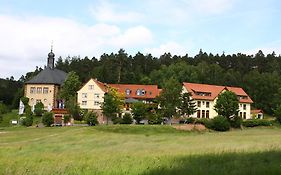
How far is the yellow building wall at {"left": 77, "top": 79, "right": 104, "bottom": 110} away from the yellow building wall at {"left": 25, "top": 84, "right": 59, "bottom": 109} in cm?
1261

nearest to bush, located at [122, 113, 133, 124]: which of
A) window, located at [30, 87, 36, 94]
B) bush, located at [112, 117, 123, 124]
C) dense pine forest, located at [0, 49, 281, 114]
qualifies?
bush, located at [112, 117, 123, 124]

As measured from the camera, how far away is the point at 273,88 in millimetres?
121812

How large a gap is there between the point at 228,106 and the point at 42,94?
50868 mm

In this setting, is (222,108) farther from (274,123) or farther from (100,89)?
(100,89)

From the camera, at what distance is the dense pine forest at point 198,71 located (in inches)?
4899

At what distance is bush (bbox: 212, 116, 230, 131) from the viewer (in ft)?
226

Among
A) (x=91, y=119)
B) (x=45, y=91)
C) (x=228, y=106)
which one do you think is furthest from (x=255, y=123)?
(x=45, y=91)

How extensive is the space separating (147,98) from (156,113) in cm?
2347

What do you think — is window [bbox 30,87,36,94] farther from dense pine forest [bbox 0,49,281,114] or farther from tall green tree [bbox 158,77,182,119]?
tall green tree [bbox 158,77,182,119]

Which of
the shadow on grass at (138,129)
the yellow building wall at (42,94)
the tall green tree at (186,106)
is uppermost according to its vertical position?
the yellow building wall at (42,94)

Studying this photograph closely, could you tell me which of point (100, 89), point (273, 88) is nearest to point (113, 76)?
point (100, 89)

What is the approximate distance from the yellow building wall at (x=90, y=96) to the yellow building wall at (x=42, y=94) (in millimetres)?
12608

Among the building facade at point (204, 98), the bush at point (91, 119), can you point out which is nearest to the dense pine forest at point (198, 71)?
the building facade at point (204, 98)

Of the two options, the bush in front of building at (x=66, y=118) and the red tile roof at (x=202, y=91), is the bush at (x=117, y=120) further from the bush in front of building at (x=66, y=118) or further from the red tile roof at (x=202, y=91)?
the red tile roof at (x=202, y=91)
